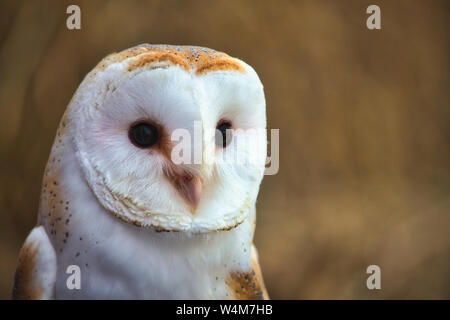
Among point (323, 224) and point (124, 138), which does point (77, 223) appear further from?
point (323, 224)

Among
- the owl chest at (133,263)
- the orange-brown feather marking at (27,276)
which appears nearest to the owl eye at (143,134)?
the owl chest at (133,263)

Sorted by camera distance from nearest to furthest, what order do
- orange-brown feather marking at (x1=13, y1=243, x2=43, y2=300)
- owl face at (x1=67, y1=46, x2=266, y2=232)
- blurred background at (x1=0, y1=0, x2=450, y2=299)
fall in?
owl face at (x1=67, y1=46, x2=266, y2=232) < orange-brown feather marking at (x1=13, y1=243, x2=43, y2=300) < blurred background at (x1=0, y1=0, x2=450, y2=299)

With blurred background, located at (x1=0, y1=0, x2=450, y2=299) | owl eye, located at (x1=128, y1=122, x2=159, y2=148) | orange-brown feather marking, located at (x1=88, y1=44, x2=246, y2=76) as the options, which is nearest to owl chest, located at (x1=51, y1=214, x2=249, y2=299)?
owl eye, located at (x1=128, y1=122, x2=159, y2=148)

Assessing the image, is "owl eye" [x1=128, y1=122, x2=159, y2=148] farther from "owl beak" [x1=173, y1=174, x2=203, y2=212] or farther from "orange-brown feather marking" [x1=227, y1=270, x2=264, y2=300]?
"orange-brown feather marking" [x1=227, y1=270, x2=264, y2=300]

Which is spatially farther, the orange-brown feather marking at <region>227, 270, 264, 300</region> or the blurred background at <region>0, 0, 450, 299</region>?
the blurred background at <region>0, 0, 450, 299</region>

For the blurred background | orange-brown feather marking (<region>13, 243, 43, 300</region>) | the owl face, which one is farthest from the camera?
the blurred background

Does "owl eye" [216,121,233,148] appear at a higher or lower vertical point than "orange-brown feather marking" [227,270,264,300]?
higher

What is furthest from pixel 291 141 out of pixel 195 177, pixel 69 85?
pixel 195 177
